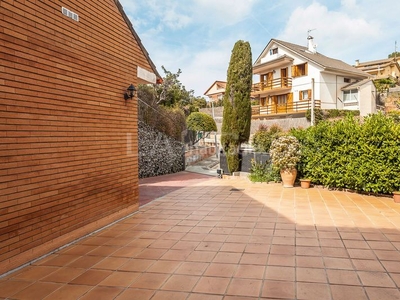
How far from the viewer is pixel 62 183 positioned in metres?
4.34

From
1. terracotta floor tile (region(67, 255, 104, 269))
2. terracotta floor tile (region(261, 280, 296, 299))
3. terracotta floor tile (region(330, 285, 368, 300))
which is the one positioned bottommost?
terracotta floor tile (region(67, 255, 104, 269))

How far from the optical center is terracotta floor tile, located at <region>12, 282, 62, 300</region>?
2.95 metres

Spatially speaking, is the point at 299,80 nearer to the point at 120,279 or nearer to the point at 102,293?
the point at 120,279

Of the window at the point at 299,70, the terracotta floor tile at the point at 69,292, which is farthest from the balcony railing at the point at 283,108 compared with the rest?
the terracotta floor tile at the point at 69,292

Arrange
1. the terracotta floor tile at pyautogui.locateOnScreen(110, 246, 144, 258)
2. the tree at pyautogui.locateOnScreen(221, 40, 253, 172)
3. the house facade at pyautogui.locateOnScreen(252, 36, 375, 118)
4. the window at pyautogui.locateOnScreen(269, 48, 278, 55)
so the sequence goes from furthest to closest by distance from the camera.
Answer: the window at pyautogui.locateOnScreen(269, 48, 278, 55) → the house facade at pyautogui.locateOnScreen(252, 36, 375, 118) → the tree at pyautogui.locateOnScreen(221, 40, 253, 172) → the terracotta floor tile at pyautogui.locateOnScreen(110, 246, 144, 258)

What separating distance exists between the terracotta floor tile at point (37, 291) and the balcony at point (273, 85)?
87.3 feet

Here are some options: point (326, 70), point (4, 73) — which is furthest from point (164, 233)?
point (326, 70)

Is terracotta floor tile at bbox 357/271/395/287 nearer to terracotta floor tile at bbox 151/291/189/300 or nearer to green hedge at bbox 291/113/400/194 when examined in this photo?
terracotta floor tile at bbox 151/291/189/300

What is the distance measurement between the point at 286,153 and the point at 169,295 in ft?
23.3

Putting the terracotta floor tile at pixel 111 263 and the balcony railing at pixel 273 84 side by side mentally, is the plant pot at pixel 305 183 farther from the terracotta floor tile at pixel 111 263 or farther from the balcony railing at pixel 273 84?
the balcony railing at pixel 273 84

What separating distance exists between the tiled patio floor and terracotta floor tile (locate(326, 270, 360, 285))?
0.04 feet

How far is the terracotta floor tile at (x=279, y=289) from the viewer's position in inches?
111

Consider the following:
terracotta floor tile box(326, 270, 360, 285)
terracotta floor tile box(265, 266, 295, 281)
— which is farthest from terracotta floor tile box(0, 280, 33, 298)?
terracotta floor tile box(326, 270, 360, 285)

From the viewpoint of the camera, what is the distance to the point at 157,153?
13.1 m
